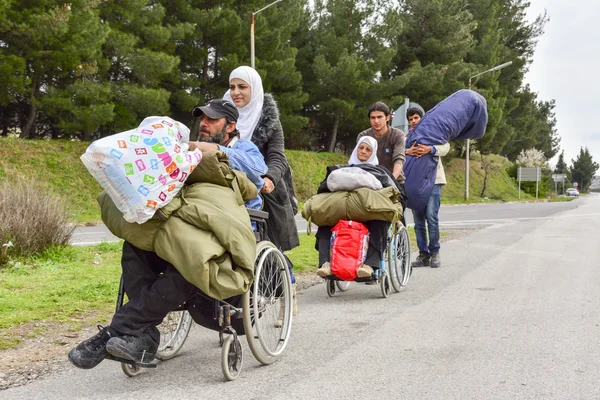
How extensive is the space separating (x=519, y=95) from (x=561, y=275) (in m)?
57.9

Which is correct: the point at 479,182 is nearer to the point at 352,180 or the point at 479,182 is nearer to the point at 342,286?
the point at 342,286

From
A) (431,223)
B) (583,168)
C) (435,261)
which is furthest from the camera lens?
(583,168)

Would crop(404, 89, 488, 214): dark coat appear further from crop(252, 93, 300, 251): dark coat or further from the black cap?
the black cap

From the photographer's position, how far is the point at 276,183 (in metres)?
5.00

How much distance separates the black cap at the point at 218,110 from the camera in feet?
14.2

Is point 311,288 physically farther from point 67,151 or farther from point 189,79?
point 189,79

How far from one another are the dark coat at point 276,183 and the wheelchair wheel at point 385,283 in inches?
59.2

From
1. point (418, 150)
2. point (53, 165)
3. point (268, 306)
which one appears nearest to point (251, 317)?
point (268, 306)

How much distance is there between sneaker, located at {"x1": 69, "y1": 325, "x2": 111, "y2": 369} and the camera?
3.36 meters

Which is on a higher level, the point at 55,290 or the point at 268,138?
the point at 268,138

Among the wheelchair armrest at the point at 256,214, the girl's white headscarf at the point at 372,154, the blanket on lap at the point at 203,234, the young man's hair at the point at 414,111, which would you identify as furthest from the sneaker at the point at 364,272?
the young man's hair at the point at 414,111

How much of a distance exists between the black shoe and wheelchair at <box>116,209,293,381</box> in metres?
0.04

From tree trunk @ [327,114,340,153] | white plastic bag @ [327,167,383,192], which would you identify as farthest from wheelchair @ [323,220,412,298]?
tree trunk @ [327,114,340,153]

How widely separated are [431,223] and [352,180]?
2690 mm
